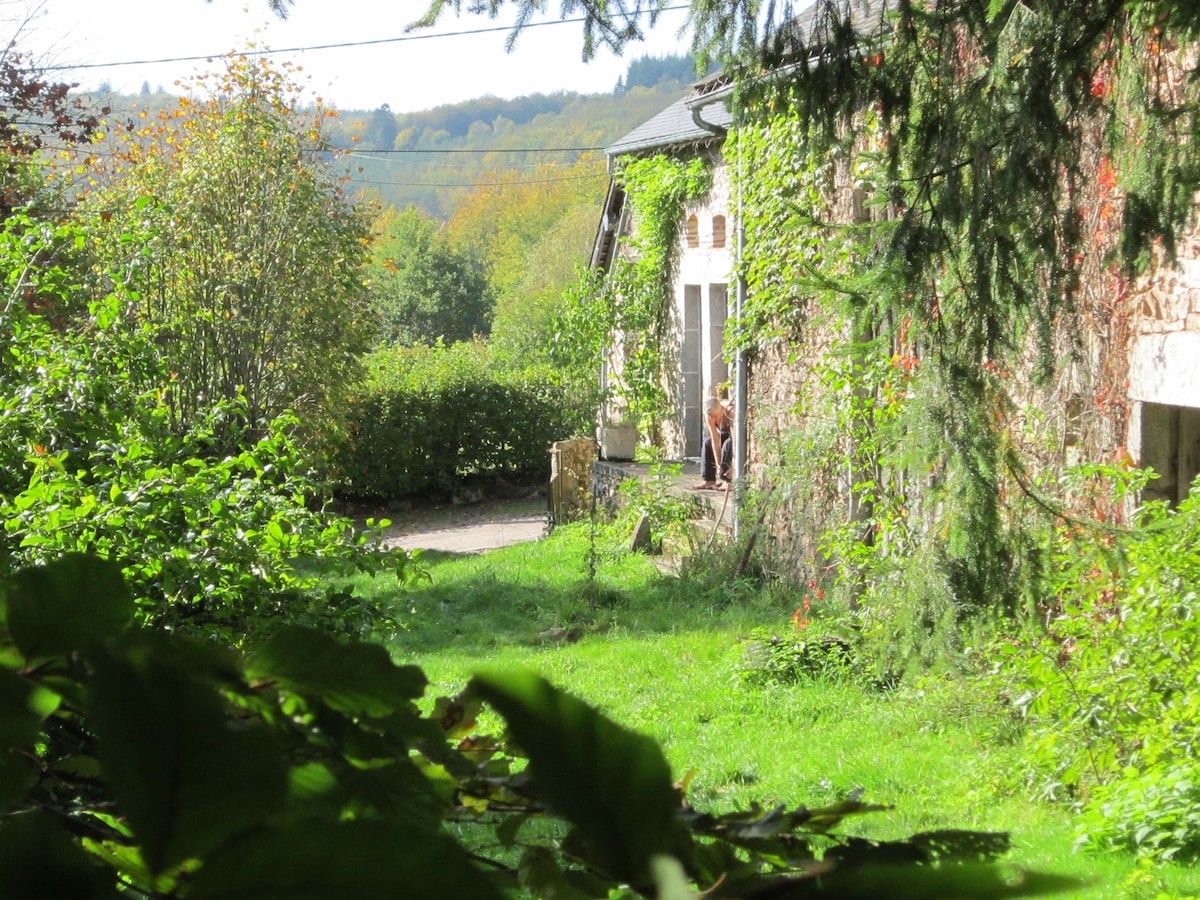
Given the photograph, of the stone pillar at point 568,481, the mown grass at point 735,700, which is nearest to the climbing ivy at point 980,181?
the mown grass at point 735,700

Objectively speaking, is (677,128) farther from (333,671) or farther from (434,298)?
(434,298)

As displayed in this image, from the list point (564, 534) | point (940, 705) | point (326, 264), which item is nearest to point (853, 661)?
point (940, 705)

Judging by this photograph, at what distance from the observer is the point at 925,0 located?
156 inches

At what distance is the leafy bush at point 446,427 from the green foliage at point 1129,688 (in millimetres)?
13239

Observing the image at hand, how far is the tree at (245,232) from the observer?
13.3 m

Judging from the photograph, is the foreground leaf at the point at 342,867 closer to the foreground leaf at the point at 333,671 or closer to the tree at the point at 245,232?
the foreground leaf at the point at 333,671

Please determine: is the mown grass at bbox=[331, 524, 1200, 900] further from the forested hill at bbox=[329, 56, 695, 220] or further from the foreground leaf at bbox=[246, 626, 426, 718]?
the forested hill at bbox=[329, 56, 695, 220]

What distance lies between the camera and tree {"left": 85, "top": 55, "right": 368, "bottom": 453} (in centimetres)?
1328

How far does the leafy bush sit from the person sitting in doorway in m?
5.68

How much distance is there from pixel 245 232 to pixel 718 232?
19.0 feet

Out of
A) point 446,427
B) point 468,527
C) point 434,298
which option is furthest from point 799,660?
point 434,298

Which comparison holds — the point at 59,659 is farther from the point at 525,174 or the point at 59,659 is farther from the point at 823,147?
the point at 525,174

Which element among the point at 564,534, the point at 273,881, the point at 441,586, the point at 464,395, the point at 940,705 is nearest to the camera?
the point at 273,881

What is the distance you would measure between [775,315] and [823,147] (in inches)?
254
